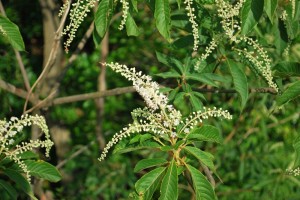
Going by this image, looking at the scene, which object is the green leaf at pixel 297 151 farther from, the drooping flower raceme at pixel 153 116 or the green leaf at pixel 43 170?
the green leaf at pixel 43 170

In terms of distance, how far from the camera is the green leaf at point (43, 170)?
2.43 m

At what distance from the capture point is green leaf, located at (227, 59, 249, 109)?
8.14 ft

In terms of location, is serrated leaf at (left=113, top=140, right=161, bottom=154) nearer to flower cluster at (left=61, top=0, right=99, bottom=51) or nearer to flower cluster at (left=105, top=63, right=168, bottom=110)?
flower cluster at (left=105, top=63, right=168, bottom=110)

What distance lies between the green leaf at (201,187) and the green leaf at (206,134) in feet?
0.38

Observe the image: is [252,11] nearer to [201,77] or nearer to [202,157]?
[201,77]

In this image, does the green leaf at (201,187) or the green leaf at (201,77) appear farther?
the green leaf at (201,77)

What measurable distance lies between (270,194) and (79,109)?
78.0 inches

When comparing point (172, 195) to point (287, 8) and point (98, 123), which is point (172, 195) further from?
point (98, 123)

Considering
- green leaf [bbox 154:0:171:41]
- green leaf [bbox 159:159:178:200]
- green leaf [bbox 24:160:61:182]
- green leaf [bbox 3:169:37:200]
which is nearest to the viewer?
green leaf [bbox 159:159:178:200]

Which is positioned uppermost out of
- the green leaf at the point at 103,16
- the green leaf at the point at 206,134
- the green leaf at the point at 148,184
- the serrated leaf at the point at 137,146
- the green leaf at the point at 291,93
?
the green leaf at the point at 103,16

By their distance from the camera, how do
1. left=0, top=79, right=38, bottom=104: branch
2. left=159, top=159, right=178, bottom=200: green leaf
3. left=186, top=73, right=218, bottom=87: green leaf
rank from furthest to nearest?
left=0, top=79, right=38, bottom=104: branch
left=186, top=73, right=218, bottom=87: green leaf
left=159, top=159, right=178, bottom=200: green leaf

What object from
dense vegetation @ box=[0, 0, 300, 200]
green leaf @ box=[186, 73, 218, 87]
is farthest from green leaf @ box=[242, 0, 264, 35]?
green leaf @ box=[186, 73, 218, 87]

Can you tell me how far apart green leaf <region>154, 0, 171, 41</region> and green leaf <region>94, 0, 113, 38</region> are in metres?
0.17

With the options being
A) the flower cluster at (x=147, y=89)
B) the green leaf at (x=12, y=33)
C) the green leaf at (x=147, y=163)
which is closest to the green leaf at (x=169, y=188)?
the green leaf at (x=147, y=163)
